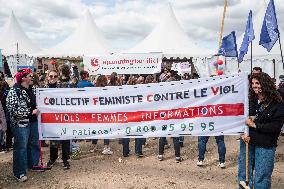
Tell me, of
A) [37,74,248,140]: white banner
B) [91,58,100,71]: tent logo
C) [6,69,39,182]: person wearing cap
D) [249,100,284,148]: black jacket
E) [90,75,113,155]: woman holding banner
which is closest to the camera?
[249,100,284,148]: black jacket

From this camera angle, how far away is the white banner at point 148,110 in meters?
5.56

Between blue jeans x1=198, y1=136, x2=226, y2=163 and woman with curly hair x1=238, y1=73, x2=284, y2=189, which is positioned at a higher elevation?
woman with curly hair x1=238, y1=73, x2=284, y2=189

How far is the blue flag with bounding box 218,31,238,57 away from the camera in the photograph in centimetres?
1027

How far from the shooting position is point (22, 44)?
92.9ft

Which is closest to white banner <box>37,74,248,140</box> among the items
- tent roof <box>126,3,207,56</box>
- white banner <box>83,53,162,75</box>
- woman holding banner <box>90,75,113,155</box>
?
woman holding banner <box>90,75,113,155</box>

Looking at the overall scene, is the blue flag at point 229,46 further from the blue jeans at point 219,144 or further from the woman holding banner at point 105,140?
the woman holding banner at point 105,140

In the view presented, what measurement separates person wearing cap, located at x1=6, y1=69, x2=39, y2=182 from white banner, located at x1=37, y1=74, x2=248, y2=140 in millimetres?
316

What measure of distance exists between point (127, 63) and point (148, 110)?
8.26m

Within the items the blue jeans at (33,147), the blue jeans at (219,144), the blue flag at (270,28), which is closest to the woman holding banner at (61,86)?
the blue jeans at (33,147)

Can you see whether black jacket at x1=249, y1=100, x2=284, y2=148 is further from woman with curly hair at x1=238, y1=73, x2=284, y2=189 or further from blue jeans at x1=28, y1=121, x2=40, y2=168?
blue jeans at x1=28, y1=121, x2=40, y2=168

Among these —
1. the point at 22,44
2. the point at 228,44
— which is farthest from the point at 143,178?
the point at 22,44

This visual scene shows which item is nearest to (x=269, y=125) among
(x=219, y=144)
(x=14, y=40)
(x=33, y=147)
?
(x=219, y=144)

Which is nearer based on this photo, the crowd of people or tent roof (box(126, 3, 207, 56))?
the crowd of people

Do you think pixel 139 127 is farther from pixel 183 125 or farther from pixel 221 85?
pixel 221 85
